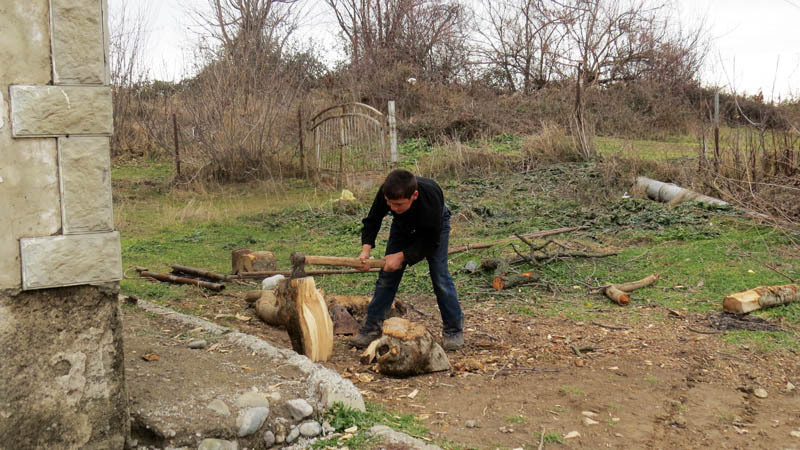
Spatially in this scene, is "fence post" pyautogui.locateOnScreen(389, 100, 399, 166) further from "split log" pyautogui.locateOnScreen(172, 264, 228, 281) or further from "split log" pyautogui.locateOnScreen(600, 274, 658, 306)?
"split log" pyautogui.locateOnScreen(600, 274, 658, 306)

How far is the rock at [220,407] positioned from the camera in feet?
11.1

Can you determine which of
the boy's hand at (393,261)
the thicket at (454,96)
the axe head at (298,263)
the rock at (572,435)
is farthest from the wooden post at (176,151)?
the rock at (572,435)

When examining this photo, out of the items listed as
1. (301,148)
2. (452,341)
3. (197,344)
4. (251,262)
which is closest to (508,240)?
(251,262)

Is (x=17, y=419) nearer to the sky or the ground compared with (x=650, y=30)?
nearer to the ground

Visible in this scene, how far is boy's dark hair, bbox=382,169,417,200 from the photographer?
14.9ft

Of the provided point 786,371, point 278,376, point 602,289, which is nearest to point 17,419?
point 278,376

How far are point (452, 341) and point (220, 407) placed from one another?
2.21 m

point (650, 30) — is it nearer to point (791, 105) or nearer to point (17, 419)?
point (791, 105)

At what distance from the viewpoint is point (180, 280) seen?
279 inches

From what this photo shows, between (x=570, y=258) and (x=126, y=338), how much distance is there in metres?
4.74

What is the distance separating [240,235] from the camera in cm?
1005

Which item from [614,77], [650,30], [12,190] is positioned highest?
[650,30]

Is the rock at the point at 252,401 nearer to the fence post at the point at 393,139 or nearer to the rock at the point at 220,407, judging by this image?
the rock at the point at 220,407

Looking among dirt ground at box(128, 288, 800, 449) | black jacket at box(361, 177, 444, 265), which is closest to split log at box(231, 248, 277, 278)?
dirt ground at box(128, 288, 800, 449)
